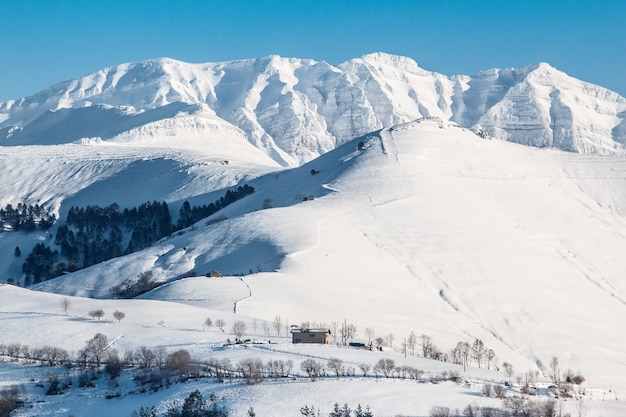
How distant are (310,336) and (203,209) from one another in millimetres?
113139

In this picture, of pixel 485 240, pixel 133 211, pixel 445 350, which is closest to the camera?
pixel 445 350

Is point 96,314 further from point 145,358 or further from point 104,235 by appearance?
point 104,235

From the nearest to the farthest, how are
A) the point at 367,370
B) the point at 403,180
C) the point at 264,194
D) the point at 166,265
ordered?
the point at 367,370 → the point at 166,265 → the point at 403,180 → the point at 264,194

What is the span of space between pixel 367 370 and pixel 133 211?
439ft

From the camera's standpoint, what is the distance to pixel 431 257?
126m

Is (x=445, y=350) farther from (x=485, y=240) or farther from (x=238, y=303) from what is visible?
(x=485, y=240)

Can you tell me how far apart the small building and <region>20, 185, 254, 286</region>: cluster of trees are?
88.2 metres

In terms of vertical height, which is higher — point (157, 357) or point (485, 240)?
point (485, 240)

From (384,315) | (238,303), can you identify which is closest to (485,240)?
(384,315)

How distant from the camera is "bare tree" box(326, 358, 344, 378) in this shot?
70.4 m

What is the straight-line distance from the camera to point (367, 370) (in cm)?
7138

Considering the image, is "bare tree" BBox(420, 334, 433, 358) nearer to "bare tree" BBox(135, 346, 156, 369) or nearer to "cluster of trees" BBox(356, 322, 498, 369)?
"cluster of trees" BBox(356, 322, 498, 369)

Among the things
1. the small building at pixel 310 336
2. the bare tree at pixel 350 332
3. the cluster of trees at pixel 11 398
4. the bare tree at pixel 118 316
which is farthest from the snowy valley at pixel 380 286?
the bare tree at pixel 350 332

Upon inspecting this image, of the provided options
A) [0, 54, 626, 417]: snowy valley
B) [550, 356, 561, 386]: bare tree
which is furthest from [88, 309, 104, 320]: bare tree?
[550, 356, 561, 386]: bare tree
